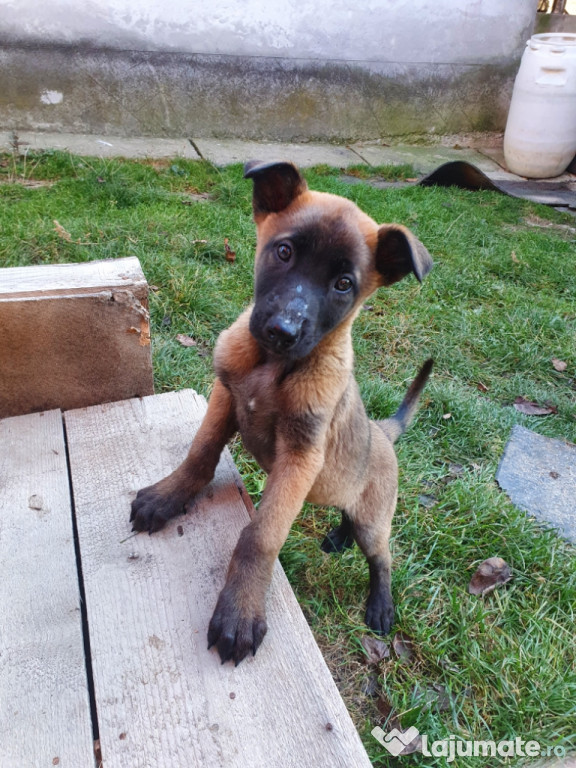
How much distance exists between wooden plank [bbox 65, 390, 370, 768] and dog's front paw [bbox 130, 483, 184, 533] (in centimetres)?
4

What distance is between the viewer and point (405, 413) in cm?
300

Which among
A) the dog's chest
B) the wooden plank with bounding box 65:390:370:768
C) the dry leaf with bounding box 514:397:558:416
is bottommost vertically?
the dry leaf with bounding box 514:397:558:416

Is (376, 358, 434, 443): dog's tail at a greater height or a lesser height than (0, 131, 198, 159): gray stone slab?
greater

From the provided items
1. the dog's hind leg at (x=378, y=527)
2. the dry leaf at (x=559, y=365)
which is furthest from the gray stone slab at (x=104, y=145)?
the dog's hind leg at (x=378, y=527)

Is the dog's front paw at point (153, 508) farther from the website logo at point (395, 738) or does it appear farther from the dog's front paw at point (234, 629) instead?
the website logo at point (395, 738)

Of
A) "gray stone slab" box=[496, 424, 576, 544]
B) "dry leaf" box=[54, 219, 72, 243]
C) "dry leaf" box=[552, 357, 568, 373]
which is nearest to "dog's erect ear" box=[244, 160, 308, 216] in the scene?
"gray stone slab" box=[496, 424, 576, 544]

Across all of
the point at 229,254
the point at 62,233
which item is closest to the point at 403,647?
the point at 229,254

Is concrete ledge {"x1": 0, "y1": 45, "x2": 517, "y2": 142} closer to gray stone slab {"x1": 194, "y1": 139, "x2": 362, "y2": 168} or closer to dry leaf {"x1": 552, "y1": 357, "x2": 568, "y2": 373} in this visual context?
gray stone slab {"x1": 194, "y1": 139, "x2": 362, "y2": 168}

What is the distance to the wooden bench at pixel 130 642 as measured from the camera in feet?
5.11

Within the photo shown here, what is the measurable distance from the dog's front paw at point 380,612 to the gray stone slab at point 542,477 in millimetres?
1078

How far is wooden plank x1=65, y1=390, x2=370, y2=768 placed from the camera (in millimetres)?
1566

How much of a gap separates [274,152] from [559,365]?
5.06 meters

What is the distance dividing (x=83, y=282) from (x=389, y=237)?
4.33ft
